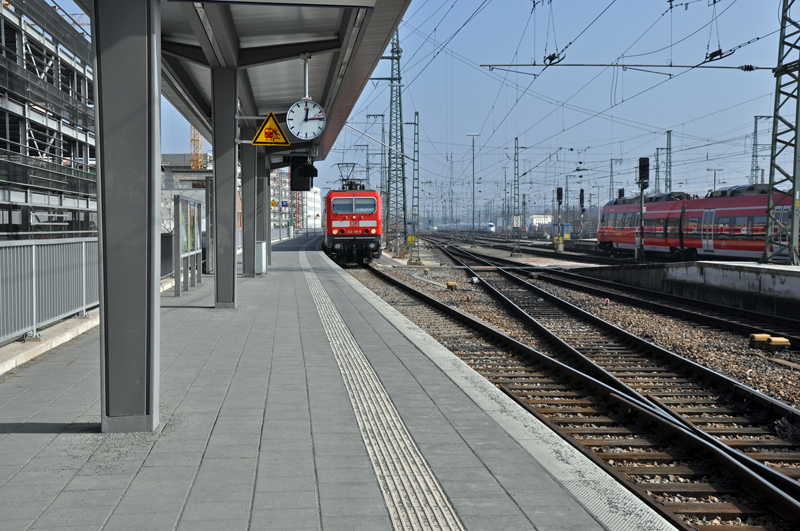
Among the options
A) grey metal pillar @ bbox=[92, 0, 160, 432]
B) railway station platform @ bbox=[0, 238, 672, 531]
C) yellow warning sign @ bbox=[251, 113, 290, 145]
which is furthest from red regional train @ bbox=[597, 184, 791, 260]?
grey metal pillar @ bbox=[92, 0, 160, 432]

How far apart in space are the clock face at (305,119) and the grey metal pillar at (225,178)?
1.14 m

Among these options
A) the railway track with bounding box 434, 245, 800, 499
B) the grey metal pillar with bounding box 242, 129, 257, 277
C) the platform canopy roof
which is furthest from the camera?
the grey metal pillar with bounding box 242, 129, 257, 277

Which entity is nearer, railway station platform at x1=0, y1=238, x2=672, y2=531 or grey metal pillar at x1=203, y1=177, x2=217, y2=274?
railway station platform at x1=0, y1=238, x2=672, y2=531

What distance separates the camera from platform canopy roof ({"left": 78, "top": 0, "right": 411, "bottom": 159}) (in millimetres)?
8172

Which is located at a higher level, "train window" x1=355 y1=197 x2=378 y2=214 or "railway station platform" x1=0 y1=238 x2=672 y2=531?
"train window" x1=355 y1=197 x2=378 y2=214

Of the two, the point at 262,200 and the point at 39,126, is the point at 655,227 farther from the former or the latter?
the point at 39,126

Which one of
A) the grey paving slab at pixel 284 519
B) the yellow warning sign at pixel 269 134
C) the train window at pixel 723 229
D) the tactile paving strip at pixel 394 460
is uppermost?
the yellow warning sign at pixel 269 134

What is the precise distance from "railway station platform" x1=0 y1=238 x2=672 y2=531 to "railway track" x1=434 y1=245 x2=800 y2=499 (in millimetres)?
1803

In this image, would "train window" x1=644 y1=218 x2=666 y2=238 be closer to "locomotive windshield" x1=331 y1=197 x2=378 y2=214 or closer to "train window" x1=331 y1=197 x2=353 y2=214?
"locomotive windshield" x1=331 y1=197 x2=378 y2=214

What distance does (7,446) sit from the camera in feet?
14.3

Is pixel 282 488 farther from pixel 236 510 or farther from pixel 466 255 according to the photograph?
pixel 466 255

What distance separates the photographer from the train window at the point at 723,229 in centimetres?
2623

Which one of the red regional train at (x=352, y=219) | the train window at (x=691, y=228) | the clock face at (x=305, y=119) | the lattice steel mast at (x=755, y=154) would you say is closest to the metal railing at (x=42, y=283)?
the clock face at (x=305, y=119)

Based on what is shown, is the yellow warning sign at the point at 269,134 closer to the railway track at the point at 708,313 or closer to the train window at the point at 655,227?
the railway track at the point at 708,313
